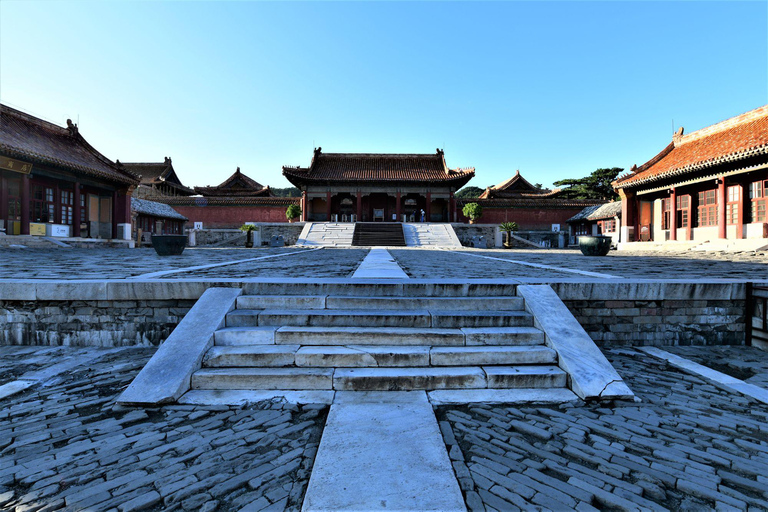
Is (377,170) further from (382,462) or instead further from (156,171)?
(382,462)

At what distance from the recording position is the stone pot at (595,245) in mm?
11648

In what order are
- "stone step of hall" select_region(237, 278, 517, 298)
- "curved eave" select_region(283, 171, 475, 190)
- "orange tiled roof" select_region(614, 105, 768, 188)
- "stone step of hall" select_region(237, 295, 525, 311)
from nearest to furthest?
"stone step of hall" select_region(237, 295, 525, 311)
"stone step of hall" select_region(237, 278, 517, 298)
"orange tiled roof" select_region(614, 105, 768, 188)
"curved eave" select_region(283, 171, 475, 190)

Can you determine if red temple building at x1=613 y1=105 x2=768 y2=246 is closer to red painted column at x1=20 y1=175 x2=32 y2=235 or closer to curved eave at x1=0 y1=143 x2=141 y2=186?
curved eave at x1=0 y1=143 x2=141 y2=186

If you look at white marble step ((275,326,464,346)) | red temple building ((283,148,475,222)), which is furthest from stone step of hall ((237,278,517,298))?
red temple building ((283,148,475,222))

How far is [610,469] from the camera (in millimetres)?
1918

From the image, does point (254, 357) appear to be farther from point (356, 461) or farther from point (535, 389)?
point (535, 389)

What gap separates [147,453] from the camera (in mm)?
2035

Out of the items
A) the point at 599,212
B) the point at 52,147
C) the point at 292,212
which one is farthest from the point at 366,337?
the point at 599,212

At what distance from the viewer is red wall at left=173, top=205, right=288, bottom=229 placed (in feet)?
98.7

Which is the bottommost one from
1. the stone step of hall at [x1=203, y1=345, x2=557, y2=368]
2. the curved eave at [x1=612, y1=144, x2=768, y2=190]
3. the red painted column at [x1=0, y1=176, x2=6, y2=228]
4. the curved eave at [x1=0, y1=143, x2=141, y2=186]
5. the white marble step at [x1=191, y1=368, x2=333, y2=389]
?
the white marble step at [x1=191, y1=368, x2=333, y2=389]

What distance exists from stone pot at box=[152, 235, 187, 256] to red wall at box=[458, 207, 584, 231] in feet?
80.4

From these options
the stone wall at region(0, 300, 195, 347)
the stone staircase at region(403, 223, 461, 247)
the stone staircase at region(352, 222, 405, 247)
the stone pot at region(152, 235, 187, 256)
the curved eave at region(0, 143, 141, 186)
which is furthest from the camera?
the stone staircase at region(403, 223, 461, 247)

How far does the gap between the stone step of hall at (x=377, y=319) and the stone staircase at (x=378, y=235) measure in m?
17.5

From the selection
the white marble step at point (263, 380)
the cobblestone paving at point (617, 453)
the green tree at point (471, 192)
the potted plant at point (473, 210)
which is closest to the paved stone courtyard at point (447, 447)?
the cobblestone paving at point (617, 453)
